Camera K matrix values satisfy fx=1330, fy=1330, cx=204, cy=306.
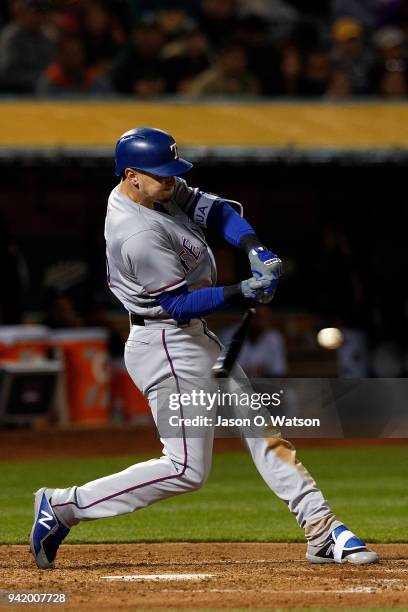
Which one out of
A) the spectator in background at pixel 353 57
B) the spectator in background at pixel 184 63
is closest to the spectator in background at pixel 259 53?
the spectator in background at pixel 184 63

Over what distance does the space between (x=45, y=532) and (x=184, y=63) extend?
8464 millimetres


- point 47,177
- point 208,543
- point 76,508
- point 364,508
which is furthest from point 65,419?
point 76,508

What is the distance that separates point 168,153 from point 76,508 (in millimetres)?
1459

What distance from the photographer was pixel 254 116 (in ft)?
40.7

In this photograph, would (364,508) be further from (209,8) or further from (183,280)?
(209,8)

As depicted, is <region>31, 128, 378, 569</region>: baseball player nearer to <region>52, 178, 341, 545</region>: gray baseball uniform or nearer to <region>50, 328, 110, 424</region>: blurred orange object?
<region>52, 178, 341, 545</region>: gray baseball uniform

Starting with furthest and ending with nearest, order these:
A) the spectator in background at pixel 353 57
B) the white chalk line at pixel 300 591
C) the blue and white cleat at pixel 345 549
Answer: the spectator in background at pixel 353 57, the blue and white cleat at pixel 345 549, the white chalk line at pixel 300 591

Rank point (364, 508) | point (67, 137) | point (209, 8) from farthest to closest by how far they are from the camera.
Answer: point (209, 8) → point (67, 137) → point (364, 508)

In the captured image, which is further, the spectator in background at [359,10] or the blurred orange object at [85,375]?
the spectator in background at [359,10]

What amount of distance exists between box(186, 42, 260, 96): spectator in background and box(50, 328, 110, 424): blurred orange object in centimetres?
266

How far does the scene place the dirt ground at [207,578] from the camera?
4660 millimetres

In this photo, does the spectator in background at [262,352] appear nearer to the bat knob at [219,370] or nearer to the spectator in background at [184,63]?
the spectator in background at [184,63]

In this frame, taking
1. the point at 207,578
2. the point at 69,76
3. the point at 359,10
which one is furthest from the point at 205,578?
the point at 359,10

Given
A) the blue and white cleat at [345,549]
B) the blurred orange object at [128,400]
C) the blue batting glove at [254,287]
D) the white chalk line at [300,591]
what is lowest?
the blurred orange object at [128,400]
